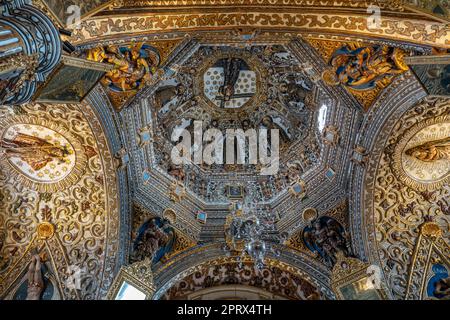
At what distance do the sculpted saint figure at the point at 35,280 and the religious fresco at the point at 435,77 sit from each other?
9051 millimetres

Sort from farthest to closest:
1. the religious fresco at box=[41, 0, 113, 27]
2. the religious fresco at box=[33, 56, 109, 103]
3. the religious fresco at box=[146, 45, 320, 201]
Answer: the religious fresco at box=[146, 45, 320, 201] → the religious fresco at box=[33, 56, 109, 103] → the religious fresco at box=[41, 0, 113, 27]

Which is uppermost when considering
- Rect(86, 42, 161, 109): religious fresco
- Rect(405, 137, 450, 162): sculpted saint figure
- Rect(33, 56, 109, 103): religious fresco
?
Rect(86, 42, 161, 109): religious fresco

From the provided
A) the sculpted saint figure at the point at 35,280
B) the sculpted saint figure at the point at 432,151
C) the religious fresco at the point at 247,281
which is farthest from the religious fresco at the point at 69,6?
the sculpted saint figure at the point at 432,151

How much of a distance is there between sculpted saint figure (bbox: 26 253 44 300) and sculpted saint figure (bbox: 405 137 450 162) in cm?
901

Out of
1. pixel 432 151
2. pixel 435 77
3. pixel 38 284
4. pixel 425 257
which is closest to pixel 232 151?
pixel 432 151

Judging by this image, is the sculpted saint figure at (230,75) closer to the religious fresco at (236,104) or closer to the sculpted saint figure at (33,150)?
the religious fresco at (236,104)

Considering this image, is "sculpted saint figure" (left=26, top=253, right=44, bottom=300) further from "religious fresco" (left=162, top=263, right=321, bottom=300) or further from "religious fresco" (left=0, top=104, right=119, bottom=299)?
"religious fresco" (left=162, top=263, right=321, bottom=300)

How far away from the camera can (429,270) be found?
10836 millimetres

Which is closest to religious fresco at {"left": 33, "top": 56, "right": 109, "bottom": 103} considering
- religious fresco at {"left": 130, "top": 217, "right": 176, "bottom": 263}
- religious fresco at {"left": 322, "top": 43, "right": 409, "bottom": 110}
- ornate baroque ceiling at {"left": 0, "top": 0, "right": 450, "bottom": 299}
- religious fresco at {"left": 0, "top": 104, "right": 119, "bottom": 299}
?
ornate baroque ceiling at {"left": 0, "top": 0, "right": 450, "bottom": 299}

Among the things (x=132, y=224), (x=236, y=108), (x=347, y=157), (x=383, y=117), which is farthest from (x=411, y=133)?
(x=132, y=224)

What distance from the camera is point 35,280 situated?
1088cm

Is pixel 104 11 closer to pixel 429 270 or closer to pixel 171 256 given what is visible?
pixel 171 256

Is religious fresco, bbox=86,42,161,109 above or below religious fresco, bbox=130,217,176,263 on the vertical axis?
above

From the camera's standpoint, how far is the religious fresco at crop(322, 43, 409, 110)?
935cm
